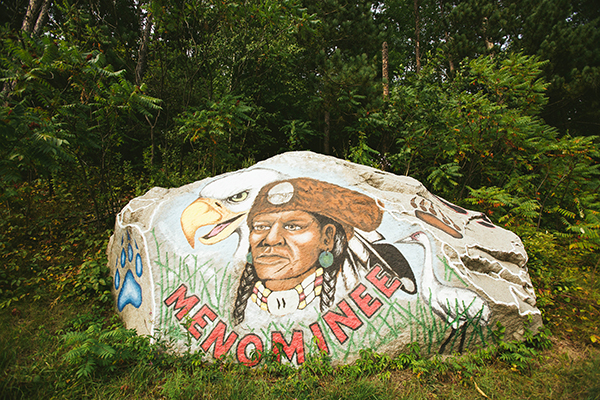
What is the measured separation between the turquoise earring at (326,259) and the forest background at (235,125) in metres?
1.17

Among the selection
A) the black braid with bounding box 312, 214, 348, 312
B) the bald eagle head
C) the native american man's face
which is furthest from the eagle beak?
the black braid with bounding box 312, 214, 348, 312

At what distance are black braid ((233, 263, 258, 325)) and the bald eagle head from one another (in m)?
0.48

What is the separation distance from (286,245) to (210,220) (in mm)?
1153

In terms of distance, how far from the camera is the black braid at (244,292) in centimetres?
316

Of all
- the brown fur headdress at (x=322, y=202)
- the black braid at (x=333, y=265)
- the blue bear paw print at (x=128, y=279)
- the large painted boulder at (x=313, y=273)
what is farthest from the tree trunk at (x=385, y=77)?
the blue bear paw print at (x=128, y=279)

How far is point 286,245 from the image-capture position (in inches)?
139

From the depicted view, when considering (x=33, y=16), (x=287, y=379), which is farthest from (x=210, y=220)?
(x=33, y=16)

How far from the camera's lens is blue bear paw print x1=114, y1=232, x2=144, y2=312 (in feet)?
12.0

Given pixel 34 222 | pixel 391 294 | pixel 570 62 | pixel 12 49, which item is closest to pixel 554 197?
pixel 391 294

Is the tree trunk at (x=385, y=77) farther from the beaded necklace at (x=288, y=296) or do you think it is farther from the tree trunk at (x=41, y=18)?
the tree trunk at (x=41, y=18)

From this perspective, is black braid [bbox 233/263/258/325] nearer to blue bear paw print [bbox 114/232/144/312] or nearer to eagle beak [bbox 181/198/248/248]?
eagle beak [bbox 181/198/248/248]

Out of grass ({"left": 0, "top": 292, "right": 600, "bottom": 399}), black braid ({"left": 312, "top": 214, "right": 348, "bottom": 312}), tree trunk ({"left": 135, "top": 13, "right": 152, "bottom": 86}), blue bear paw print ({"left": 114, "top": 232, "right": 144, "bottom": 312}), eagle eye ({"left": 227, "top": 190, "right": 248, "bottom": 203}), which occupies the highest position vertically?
tree trunk ({"left": 135, "top": 13, "right": 152, "bottom": 86})

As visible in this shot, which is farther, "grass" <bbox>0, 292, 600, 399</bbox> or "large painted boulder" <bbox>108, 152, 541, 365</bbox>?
"large painted boulder" <bbox>108, 152, 541, 365</bbox>

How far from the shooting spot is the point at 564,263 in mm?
4473
